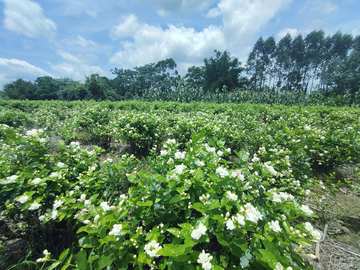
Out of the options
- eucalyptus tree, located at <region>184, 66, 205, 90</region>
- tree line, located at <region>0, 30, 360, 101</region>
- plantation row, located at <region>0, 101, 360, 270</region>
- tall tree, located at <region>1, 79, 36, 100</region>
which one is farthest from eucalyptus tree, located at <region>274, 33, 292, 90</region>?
tall tree, located at <region>1, 79, 36, 100</region>

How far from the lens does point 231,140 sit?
10.5 feet

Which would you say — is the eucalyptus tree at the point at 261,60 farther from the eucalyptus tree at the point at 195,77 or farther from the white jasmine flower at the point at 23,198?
the white jasmine flower at the point at 23,198

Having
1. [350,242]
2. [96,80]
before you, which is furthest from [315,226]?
[96,80]

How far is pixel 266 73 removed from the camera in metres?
37.5

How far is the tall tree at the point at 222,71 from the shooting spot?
3350cm

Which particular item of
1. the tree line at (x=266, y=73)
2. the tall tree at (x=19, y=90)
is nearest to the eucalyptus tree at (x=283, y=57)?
the tree line at (x=266, y=73)

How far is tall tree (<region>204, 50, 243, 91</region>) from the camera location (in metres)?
33.5

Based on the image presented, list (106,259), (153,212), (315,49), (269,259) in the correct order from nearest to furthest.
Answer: (269,259) → (106,259) → (153,212) → (315,49)

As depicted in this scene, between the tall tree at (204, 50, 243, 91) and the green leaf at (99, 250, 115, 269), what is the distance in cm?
3501

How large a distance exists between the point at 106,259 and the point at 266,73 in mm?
46019

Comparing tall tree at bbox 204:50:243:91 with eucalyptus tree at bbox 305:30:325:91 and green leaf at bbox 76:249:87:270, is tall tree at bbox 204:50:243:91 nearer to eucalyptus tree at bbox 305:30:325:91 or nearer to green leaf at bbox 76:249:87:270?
eucalyptus tree at bbox 305:30:325:91

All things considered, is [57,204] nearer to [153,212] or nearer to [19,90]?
[153,212]

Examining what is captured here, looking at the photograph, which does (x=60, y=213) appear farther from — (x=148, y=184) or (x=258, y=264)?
(x=258, y=264)

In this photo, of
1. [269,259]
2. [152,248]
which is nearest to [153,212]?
[152,248]
